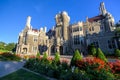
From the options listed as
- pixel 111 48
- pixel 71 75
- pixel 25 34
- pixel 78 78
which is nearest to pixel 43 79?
pixel 71 75

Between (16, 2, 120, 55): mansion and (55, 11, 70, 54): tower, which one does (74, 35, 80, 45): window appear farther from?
(55, 11, 70, 54): tower

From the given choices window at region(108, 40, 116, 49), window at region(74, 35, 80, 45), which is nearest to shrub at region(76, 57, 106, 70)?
window at region(108, 40, 116, 49)

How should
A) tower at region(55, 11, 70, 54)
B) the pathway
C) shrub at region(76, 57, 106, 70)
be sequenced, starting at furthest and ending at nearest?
tower at region(55, 11, 70, 54), the pathway, shrub at region(76, 57, 106, 70)

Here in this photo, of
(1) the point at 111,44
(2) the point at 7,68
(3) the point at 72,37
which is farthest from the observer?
(3) the point at 72,37

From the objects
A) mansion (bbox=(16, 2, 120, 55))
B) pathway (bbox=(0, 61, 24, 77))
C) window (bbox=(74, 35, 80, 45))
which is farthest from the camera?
window (bbox=(74, 35, 80, 45))

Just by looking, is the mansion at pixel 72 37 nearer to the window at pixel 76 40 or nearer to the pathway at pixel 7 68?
the window at pixel 76 40

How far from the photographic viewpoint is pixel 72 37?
137 feet

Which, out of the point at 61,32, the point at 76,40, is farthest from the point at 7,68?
the point at 61,32

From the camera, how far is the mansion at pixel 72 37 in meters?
33.0

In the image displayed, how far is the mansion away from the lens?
3303cm

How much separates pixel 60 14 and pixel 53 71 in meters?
40.6

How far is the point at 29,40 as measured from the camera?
1742 inches

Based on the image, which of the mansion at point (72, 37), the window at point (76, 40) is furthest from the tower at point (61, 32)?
the window at point (76, 40)

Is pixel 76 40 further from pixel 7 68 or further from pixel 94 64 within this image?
pixel 94 64
